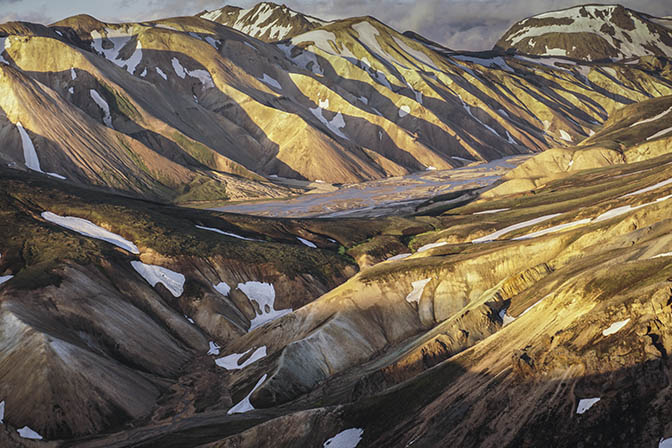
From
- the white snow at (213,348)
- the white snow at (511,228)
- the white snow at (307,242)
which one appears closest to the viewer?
the white snow at (213,348)

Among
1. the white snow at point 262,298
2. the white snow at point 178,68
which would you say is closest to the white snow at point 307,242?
the white snow at point 262,298

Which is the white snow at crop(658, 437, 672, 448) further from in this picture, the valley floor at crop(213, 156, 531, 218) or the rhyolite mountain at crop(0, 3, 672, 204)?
the rhyolite mountain at crop(0, 3, 672, 204)

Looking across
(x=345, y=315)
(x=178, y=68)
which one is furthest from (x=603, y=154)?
(x=178, y=68)

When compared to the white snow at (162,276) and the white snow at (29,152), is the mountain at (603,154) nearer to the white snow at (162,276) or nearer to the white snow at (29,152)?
the white snow at (162,276)

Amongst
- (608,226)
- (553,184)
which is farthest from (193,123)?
(608,226)

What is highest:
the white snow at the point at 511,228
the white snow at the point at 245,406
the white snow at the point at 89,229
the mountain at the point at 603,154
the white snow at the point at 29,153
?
the white snow at the point at 29,153

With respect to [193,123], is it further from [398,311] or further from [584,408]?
[584,408]
